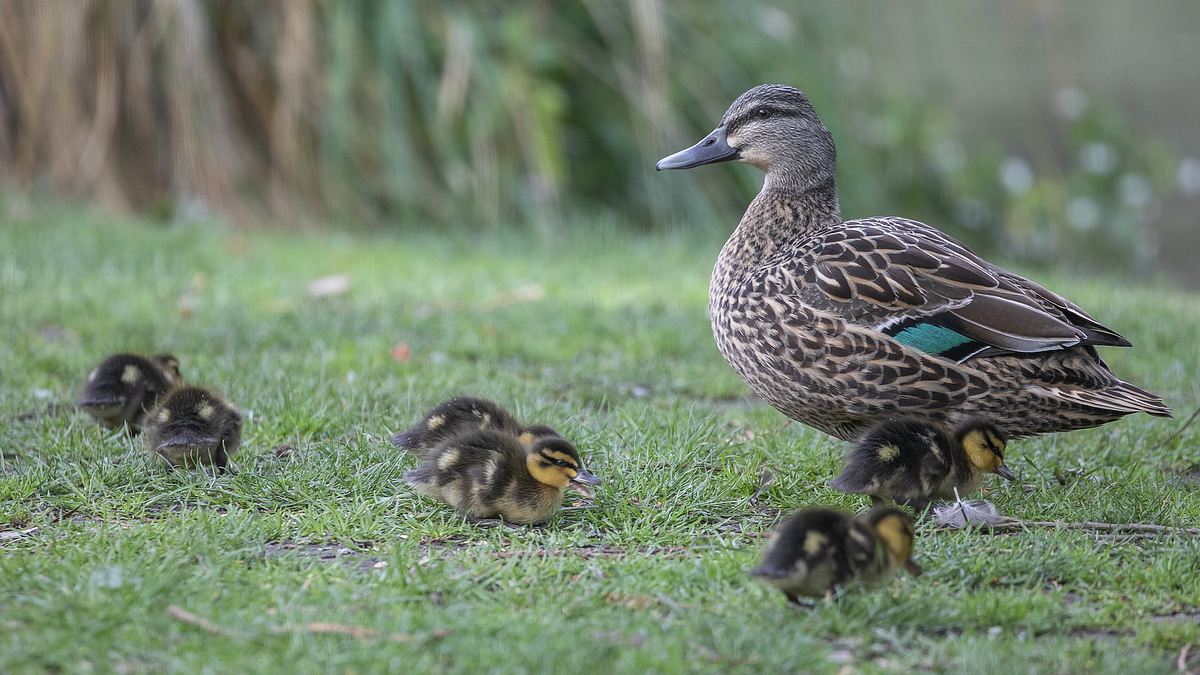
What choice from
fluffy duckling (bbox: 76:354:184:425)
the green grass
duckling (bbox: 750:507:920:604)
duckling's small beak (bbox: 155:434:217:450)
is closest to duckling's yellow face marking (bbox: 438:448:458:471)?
the green grass

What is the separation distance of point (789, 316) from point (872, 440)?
0.58 m

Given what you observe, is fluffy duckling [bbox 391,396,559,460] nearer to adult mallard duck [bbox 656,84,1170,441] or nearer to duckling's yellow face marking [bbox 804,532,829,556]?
adult mallard duck [bbox 656,84,1170,441]

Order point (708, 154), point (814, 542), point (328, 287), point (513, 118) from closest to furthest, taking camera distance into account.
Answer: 1. point (814, 542)
2. point (708, 154)
3. point (328, 287)
4. point (513, 118)

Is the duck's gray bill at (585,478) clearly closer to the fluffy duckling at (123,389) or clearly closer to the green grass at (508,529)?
the green grass at (508,529)

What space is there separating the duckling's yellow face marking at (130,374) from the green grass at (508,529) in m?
0.23

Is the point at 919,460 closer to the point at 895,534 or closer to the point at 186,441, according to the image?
the point at 895,534

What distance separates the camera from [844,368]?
11.8 ft

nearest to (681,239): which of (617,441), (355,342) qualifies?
(355,342)

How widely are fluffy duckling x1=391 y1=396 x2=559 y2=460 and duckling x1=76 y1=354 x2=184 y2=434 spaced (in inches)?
36.8

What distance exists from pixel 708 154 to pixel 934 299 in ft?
4.09

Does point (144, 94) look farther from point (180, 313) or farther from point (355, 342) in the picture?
point (355, 342)

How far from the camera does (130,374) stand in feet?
13.1

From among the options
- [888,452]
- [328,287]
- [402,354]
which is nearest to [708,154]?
[888,452]

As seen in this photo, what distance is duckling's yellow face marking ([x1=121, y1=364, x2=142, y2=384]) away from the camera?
13.1ft
